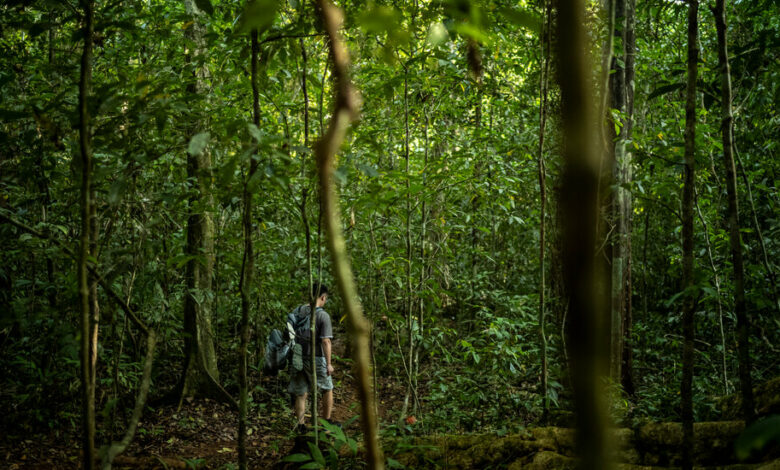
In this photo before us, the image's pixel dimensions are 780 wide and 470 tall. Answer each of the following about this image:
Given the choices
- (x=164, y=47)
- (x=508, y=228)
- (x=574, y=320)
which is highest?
(x=164, y=47)

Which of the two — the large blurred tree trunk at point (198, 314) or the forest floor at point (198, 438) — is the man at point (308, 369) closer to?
the forest floor at point (198, 438)

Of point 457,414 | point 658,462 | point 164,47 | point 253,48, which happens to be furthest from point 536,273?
point 253,48

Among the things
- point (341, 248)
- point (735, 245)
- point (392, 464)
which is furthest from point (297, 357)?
point (341, 248)

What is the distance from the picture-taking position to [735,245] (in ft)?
7.78

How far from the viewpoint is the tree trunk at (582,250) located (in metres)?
0.37

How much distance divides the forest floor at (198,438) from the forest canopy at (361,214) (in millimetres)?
39

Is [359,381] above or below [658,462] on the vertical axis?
above

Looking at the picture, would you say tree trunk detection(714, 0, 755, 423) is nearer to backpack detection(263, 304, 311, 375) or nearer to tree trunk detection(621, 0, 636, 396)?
tree trunk detection(621, 0, 636, 396)

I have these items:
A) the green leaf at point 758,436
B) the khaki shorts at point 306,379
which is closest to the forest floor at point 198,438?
the khaki shorts at point 306,379

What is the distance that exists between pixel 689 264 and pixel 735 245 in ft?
0.94

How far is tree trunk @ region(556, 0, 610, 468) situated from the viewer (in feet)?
1.21

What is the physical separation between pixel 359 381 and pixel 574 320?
0.39 m

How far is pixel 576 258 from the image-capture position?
37 centimetres

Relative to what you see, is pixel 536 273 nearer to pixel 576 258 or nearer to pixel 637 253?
pixel 637 253
